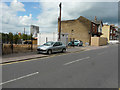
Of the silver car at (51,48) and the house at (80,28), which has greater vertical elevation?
the house at (80,28)

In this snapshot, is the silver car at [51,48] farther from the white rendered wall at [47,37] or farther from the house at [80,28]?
the house at [80,28]

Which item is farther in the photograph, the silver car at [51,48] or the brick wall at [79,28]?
the brick wall at [79,28]

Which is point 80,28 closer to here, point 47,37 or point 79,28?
point 79,28

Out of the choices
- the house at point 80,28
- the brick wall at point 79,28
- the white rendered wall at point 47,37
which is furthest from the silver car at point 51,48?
the brick wall at point 79,28

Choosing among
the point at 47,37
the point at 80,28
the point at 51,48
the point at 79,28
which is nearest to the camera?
the point at 51,48

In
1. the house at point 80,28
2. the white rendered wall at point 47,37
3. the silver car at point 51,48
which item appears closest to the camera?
the silver car at point 51,48

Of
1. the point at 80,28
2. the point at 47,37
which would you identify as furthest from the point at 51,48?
Result: the point at 80,28

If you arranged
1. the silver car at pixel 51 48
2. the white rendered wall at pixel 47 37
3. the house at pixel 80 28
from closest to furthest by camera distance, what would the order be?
the silver car at pixel 51 48 < the white rendered wall at pixel 47 37 < the house at pixel 80 28

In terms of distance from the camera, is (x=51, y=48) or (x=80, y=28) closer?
(x=51, y=48)

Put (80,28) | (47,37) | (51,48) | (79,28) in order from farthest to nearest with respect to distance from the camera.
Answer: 1. (79,28)
2. (80,28)
3. (47,37)
4. (51,48)

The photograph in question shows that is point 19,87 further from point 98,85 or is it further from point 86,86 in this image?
point 98,85

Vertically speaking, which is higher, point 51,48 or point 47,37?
Result: point 47,37

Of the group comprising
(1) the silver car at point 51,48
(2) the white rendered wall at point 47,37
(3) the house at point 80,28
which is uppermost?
(3) the house at point 80,28

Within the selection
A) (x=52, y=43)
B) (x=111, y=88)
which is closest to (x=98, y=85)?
(x=111, y=88)
